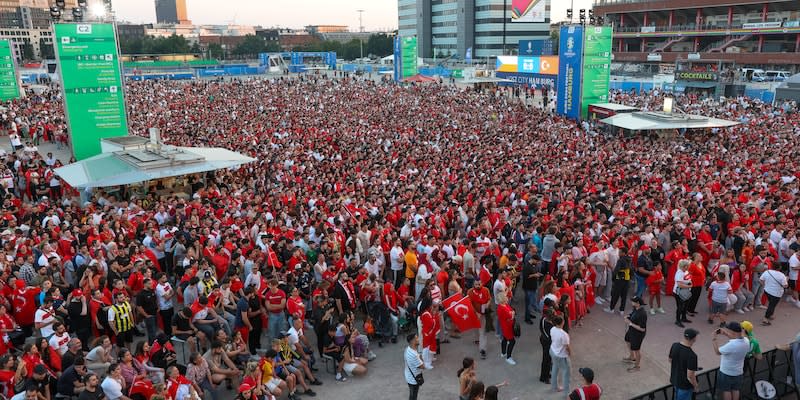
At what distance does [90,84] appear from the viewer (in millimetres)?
20047

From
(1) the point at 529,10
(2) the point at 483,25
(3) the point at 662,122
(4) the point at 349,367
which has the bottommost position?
(4) the point at 349,367

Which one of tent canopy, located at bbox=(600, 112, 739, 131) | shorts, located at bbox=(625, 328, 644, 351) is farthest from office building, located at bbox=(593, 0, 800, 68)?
shorts, located at bbox=(625, 328, 644, 351)

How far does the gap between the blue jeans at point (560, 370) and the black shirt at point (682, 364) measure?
1.26m

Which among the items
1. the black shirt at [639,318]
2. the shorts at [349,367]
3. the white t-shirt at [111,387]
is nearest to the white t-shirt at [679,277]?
the black shirt at [639,318]

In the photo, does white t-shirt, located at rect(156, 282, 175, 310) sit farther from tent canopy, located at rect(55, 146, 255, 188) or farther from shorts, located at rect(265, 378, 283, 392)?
tent canopy, located at rect(55, 146, 255, 188)

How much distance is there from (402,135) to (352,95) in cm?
1725

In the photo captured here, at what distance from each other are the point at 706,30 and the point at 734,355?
2711 inches

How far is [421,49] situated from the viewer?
4530 inches

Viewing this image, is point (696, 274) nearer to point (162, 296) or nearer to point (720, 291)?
point (720, 291)

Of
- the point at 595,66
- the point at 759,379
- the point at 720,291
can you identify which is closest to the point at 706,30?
the point at 595,66

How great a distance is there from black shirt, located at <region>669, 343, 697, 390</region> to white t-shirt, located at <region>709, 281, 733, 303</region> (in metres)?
3.09

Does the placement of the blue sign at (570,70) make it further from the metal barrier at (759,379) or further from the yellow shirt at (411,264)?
the metal barrier at (759,379)

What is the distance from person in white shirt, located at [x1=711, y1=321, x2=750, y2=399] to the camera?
6.45 metres

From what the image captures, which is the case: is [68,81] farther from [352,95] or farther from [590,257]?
[352,95]
